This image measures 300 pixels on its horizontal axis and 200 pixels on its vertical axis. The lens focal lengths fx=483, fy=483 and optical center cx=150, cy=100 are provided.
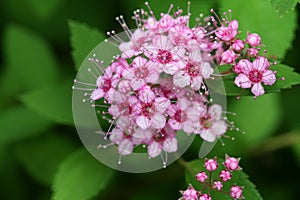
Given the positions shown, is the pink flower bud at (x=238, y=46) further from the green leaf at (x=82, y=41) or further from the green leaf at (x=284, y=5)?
the green leaf at (x=82, y=41)

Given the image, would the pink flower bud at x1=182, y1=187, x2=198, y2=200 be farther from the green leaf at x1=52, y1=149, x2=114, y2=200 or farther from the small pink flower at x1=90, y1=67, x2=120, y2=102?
the green leaf at x1=52, y1=149, x2=114, y2=200

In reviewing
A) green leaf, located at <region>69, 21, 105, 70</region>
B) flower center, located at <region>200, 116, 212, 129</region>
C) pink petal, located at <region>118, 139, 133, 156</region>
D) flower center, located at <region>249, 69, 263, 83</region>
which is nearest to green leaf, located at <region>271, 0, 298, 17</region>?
flower center, located at <region>249, 69, 263, 83</region>

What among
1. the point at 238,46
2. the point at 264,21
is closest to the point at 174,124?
the point at 238,46

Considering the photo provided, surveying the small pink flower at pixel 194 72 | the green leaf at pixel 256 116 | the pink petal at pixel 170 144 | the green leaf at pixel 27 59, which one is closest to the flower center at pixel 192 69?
the small pink flower at pixel 194 72

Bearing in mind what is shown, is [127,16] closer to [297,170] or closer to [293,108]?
[293,108]

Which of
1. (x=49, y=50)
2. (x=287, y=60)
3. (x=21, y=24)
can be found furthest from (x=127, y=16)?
(x=287, y=60)

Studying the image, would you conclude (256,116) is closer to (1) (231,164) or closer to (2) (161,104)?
(1) (231,164)
